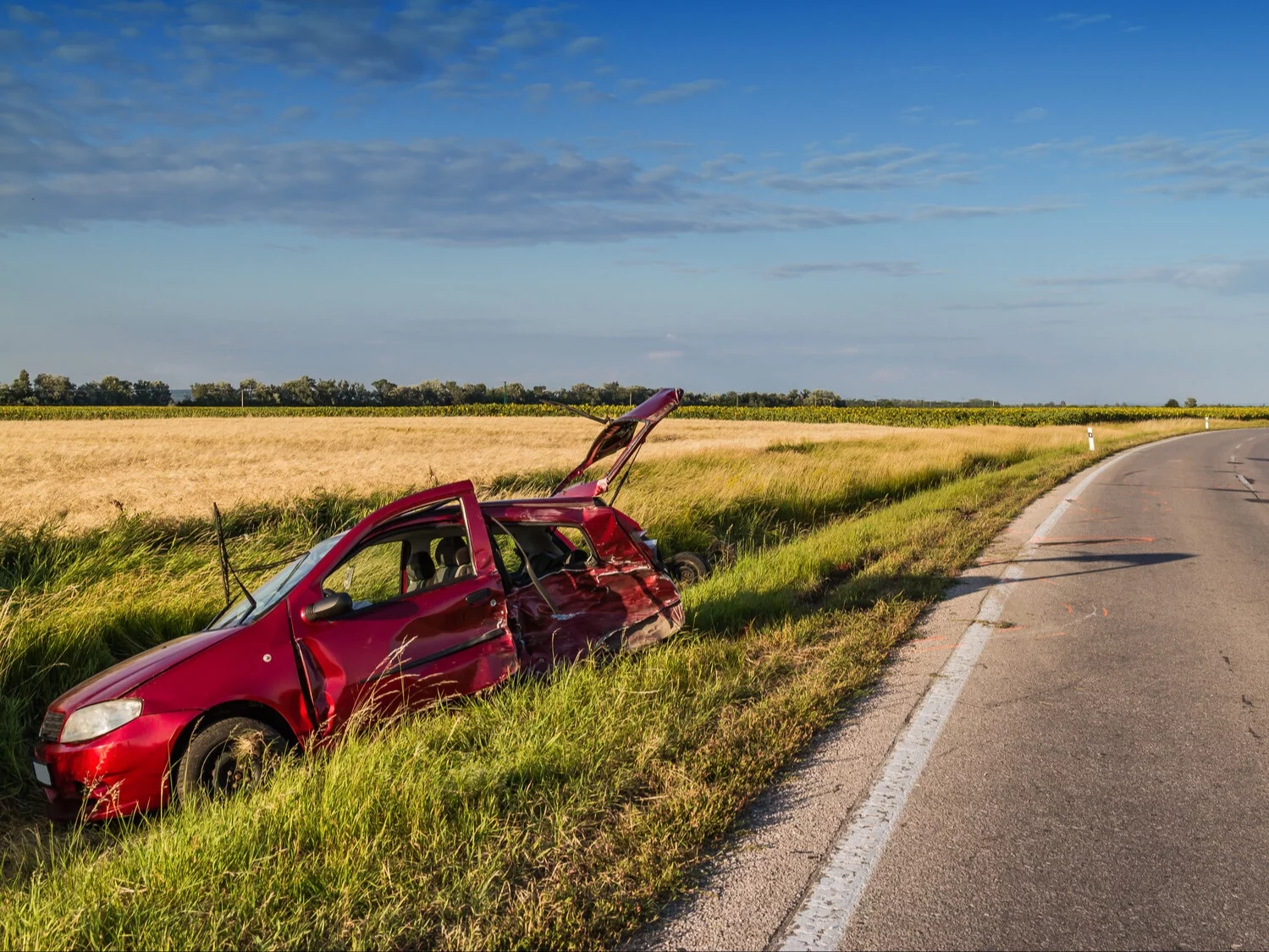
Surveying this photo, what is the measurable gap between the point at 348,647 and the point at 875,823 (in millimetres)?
2913

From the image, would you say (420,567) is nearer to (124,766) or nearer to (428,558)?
(428,558)

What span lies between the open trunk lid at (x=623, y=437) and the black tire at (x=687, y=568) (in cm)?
230

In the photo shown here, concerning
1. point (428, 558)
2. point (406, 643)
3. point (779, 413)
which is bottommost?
point (406, 643)

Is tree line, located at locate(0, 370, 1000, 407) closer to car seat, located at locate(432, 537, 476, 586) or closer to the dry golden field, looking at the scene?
the dry golden field

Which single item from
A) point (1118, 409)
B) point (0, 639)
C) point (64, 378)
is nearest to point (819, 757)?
point (0, 639)

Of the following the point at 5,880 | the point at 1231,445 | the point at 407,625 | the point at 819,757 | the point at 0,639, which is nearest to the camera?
the point at 5,880

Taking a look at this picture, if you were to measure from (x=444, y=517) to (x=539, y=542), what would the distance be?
1.23 m

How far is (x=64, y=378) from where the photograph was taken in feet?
346

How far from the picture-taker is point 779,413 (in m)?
100

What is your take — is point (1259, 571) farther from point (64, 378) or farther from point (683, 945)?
point (64, 378)

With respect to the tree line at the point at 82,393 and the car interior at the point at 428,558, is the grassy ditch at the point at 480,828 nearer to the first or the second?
the car interior at the point at 428,558

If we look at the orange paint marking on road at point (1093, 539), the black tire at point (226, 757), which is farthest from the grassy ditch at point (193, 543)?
the orange paint marking on road at point (1093, 539)

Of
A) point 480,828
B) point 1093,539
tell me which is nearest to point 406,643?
point 480,828

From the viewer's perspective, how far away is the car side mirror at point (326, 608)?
202 inches
